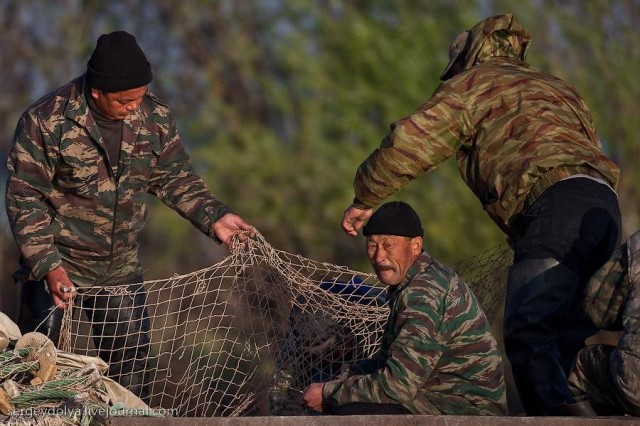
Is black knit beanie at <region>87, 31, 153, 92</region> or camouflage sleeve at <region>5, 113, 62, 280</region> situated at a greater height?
black knit beanie at <region>87, 31, 153, 92</region>

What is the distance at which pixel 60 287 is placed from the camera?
7.11m

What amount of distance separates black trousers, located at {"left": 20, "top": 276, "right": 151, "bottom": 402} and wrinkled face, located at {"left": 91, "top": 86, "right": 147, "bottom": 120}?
809 mm

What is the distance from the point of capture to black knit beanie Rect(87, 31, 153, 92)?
7.00 metres

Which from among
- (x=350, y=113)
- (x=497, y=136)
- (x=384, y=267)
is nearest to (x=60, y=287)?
(x=384, y=267)

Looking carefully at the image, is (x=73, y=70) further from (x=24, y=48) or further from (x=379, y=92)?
(x=379, y=92)

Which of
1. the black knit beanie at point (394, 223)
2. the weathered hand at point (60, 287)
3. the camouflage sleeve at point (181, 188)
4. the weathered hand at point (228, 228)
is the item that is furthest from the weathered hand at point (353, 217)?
the weathered hand at point (60, 287)

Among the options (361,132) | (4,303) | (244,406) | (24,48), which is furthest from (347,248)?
(244,406)

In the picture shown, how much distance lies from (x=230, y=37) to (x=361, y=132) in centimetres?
408

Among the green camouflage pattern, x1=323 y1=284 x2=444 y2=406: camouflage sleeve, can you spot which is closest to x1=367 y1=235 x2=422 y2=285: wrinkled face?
x1=323 y1=284 x2=444 y2=406: camouflage sleeve

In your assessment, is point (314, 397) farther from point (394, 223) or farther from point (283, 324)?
point (283, 324)

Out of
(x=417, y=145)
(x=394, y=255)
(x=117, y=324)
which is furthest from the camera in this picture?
(x=117, y=324)

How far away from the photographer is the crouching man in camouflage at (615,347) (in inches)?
219

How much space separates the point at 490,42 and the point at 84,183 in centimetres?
193

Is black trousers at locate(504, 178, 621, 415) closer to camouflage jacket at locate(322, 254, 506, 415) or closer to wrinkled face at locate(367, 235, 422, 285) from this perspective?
camouflage jacket at locate(322, 254, 506, 415)
